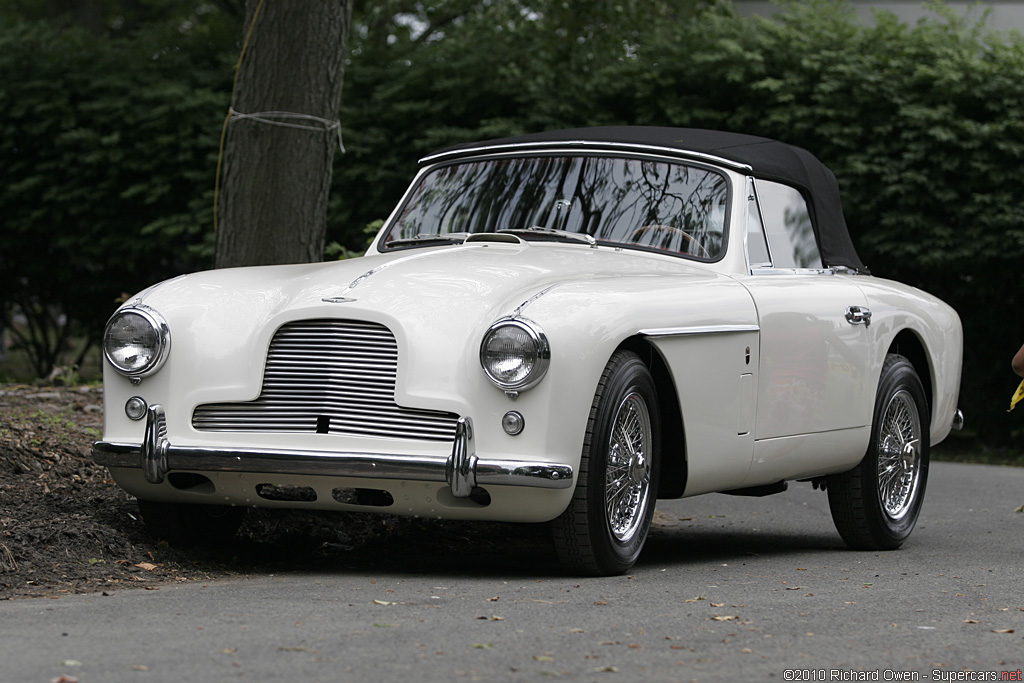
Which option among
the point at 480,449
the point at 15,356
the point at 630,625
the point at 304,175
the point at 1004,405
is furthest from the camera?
the point at 15,356

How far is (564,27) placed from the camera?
51.4 ft

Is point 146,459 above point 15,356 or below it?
above

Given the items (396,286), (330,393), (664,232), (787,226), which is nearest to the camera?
(330,393)

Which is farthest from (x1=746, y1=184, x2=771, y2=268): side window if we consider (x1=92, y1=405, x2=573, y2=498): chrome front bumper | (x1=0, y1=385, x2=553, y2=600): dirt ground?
(x1=92, y1=405, x2=573, y2=498): chrome front bumper

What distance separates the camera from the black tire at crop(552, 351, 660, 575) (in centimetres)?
516

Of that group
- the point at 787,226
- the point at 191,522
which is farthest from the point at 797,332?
the point at 191,522

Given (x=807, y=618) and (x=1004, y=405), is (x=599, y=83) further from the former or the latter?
(x=807, y=618)

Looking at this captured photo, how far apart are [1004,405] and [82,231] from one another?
9.40m

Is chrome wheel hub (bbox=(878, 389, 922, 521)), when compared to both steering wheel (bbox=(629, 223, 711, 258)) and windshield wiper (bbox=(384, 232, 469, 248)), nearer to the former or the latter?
steering wheel (bbox=(629, 223, 711, 258))

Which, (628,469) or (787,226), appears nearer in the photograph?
(628,469)

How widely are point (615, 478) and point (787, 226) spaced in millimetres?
2260

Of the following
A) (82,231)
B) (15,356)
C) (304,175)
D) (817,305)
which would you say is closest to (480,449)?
(817,305)

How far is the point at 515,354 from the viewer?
5000 mm

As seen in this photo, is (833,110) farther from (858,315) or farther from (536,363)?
(536,363)
